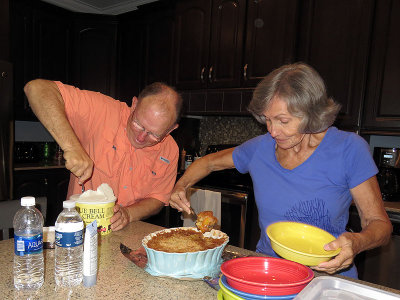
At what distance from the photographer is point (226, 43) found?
10.2ft

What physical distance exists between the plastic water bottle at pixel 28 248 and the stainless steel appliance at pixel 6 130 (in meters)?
2.29

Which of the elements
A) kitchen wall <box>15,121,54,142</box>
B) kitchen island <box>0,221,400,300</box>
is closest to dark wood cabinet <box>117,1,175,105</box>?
kitchen wall <box>15,121,54,142</box>

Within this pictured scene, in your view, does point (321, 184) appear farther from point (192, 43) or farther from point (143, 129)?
point (192, 43)

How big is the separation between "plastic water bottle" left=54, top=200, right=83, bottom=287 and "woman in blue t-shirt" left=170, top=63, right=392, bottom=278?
50cm

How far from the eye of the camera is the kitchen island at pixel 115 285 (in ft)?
2.81

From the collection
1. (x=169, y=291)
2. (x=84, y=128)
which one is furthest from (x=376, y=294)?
(x=84, y=128)

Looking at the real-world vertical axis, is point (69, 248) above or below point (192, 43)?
below

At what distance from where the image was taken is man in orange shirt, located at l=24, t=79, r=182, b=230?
57.9 inches

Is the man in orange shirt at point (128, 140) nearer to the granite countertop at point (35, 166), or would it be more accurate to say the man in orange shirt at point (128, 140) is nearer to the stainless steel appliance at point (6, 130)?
the stainless steel appliance at point (6, 130)

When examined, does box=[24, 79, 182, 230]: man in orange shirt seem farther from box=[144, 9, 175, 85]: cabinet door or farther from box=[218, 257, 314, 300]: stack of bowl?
box=[144, 9, 175, 85]: cabinet door

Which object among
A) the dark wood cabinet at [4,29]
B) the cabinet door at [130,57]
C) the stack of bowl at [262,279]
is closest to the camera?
the stack of bowl at [262,279]

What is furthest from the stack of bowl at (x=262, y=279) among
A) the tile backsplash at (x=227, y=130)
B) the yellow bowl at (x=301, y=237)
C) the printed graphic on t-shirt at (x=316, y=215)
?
the tile backsplash at (x=227, y=130)

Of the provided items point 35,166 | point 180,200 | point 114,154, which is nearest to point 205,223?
point 180,200

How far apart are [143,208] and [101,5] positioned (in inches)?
150
